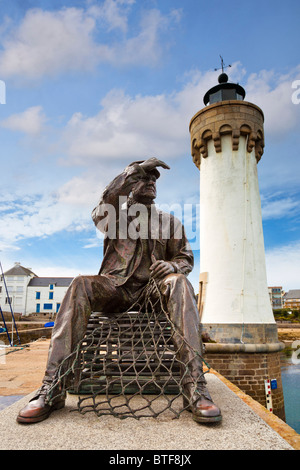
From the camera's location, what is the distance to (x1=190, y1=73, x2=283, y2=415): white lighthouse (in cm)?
1025

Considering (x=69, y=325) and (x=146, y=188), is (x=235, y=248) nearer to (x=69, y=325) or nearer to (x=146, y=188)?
(x=146, y=188)

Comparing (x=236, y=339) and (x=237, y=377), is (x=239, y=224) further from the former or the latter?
(x=237, y=377)

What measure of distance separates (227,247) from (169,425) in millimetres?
9646

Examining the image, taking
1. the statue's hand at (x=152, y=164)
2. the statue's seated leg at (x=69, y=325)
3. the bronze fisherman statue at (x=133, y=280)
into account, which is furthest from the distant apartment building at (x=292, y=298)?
the statue's seated leg at (x=69, y=325)

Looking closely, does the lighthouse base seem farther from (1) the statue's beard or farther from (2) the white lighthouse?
(1) the statue's beard

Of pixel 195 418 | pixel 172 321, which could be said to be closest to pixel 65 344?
pixel 172 321

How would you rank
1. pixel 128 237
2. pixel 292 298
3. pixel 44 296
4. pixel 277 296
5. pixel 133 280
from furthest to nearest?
1. pixel 277 296
2. pixel 292 298
3. pixel 44 296
4. pixel 128 237
5. pixel 133 280

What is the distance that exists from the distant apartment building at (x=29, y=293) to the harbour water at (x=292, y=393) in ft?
89.7

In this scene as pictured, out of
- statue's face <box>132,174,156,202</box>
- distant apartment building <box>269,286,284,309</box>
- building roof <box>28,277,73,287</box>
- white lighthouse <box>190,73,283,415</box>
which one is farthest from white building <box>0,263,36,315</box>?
distant apartment building <box>269,286,284,309</box>

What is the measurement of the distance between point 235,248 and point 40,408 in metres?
9.78

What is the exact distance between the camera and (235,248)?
1108cm

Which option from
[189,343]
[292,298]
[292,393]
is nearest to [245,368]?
[292,393]

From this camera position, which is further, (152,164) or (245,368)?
(245,368)

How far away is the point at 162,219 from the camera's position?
3338 millimetres
